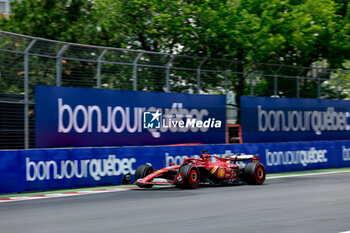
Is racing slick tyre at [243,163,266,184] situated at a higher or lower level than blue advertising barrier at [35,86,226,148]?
lower

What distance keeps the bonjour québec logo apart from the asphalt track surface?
507cm

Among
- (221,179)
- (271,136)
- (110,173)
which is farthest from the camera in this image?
(271,136)

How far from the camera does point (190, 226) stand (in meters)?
7.79

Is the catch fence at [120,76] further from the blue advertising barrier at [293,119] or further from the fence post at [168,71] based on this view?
the blue advertising barrier at [293,119]

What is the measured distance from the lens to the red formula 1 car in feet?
44.1

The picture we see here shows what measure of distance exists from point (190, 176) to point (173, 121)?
5.69 m

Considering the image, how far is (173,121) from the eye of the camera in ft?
62.5

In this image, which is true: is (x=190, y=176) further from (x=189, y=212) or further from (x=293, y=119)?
(x=293, y=119)

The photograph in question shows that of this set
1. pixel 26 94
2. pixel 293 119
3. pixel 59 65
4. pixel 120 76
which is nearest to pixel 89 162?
pixel 26 94

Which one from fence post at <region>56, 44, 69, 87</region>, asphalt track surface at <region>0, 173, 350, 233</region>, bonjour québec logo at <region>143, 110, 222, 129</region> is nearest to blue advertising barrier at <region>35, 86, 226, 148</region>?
bonjour québec logo at <region>143, 110, 222, 129</region>

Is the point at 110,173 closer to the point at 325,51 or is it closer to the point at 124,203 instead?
the point at 124,203

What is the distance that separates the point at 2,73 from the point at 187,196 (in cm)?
573

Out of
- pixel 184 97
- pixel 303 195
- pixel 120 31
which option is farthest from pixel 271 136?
Result: pixel 303 195

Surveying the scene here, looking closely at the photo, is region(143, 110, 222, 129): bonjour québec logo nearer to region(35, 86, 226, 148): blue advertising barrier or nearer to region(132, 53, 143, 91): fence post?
region(35, 86, 226, 148): blue advertising barrier
